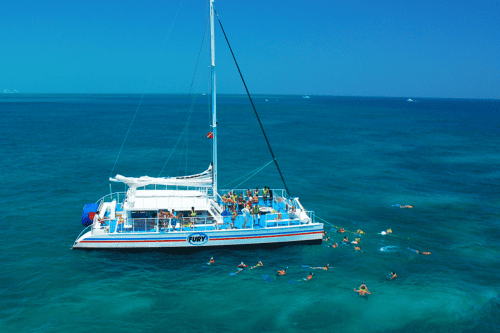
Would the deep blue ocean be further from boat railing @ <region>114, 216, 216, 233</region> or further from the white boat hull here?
boat railing @ <region>114, 216, 216, 233</region>

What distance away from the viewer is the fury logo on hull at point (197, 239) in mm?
30531

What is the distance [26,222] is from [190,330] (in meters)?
23.6

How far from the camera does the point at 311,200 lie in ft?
150

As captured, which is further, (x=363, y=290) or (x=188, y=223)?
(x=188, y=223)

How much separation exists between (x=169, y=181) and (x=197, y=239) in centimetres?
573

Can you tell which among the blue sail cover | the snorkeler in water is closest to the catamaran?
the blue sail cover

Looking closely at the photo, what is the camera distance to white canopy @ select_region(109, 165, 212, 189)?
33.0 m

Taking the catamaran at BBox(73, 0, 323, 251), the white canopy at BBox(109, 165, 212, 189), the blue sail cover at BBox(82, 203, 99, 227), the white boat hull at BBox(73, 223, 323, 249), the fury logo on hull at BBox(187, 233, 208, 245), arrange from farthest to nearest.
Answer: the white canopy at BBox(109, 165, 212, 189)
the blue sail cover at BBox(82, 203, 99, 227)
the fury logo on hull at BBox(187, 233, 208, 245)
the catamaran at BBox(73, 0, 323, 251)
the white boat hull at BBox(73, 223, 323, 249)

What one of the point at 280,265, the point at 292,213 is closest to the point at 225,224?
the point at 280,265

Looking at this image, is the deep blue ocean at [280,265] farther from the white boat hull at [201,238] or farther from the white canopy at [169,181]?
the white canopy at [169,181]

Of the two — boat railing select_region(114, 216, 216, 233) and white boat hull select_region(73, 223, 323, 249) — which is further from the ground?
boat railing select_region(114, 216, 216, 233)

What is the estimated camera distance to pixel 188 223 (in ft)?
104

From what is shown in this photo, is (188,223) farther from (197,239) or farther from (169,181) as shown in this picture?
(169,181)

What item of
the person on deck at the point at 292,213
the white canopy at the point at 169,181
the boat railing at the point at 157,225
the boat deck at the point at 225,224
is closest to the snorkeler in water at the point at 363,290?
the boat deck at the point at 225,224
